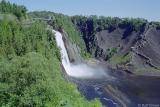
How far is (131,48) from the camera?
173m

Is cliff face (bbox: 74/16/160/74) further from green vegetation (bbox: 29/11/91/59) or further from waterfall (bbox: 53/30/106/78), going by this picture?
waterfall (bbox: 53/30/106/78)

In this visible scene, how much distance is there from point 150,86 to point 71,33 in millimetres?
60093

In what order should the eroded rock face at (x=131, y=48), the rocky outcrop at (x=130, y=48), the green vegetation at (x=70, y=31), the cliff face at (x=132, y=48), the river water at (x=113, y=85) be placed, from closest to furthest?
the river water at (x=113, y=85)
the rocky outcrop at (x=130, y=48)
the eroded rock face at (x=131, y=48)
the cliff face at (x=132, y=48)
the green vegetation at (x=70, y=31)

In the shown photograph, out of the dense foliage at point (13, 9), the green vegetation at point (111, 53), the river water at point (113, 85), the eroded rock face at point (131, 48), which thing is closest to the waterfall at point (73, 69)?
the river water at point (113, 85)

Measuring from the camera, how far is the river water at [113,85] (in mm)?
96819

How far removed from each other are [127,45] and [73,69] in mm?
46631

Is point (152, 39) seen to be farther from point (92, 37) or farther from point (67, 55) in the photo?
point (67, 55)

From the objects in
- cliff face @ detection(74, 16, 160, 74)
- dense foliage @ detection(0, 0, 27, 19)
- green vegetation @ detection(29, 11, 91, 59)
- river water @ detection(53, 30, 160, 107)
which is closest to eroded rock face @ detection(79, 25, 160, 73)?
cliff face @ detection(74, 16, 160, 74)

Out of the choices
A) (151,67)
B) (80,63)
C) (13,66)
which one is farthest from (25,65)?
(151,67)

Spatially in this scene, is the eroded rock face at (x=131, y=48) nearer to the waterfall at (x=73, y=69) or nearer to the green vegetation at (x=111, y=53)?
the green vegetation at (x=111, y=53)

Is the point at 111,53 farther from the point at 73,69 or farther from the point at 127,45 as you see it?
the point at 73,69

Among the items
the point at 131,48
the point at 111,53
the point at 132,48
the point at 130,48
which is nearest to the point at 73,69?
the point at 132,48

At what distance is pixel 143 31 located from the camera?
18188 cm

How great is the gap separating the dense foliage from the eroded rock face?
48155mm
